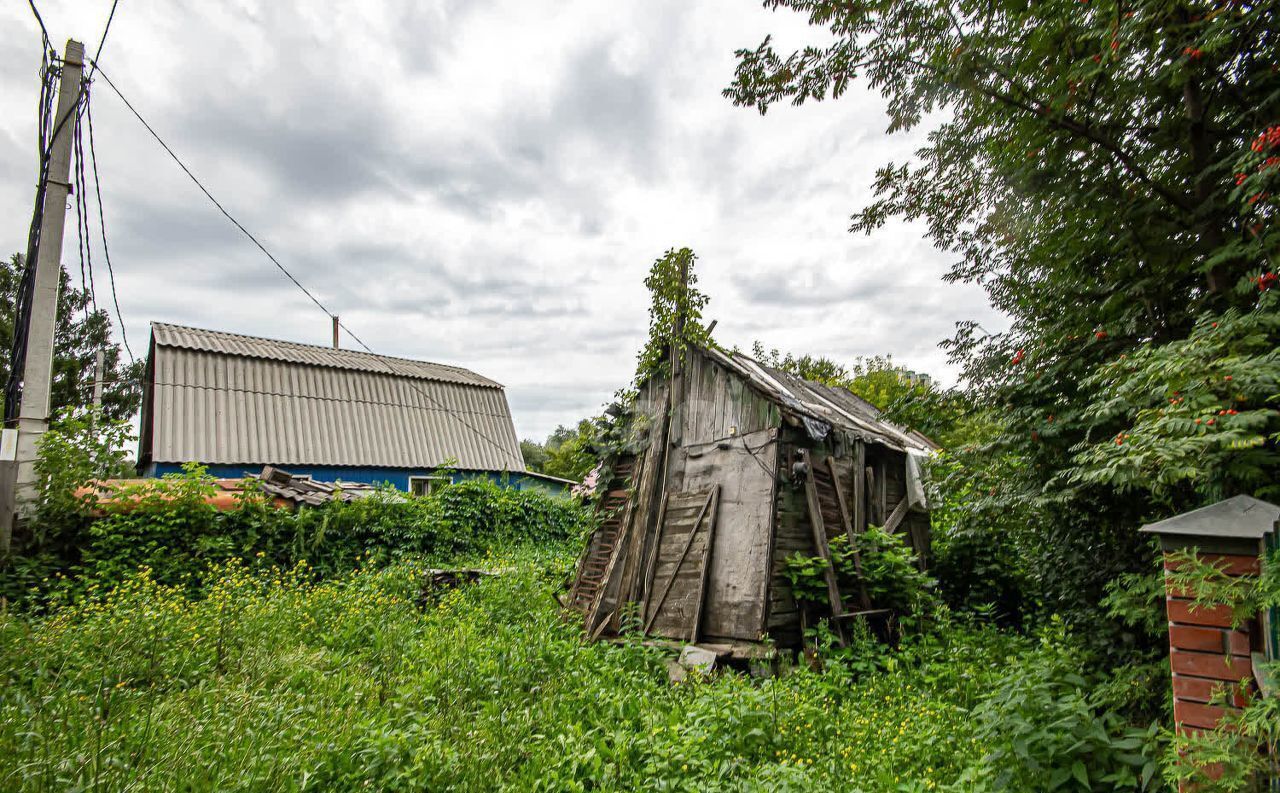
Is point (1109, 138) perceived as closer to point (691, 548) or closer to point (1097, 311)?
point (1097, 311)

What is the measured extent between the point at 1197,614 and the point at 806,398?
6902 millimetres

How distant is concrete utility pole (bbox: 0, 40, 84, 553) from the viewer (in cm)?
703

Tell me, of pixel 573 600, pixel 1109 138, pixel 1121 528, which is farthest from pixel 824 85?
pixel 573 600

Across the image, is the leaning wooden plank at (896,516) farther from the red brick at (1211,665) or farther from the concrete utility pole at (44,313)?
the concrete utility pole at (44,313)

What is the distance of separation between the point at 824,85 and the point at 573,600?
7.21 metres

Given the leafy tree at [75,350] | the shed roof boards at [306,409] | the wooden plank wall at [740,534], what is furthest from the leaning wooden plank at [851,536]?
the leafy tree at [75,350]

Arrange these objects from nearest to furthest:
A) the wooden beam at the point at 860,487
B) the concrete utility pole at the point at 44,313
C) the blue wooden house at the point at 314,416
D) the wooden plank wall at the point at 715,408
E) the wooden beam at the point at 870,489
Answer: the concrete utility pole at the point at 44,313 < the wooden plank wall at the point at 715,408 < the wooden beam at the point at 860,487 < the wooden beam at the point at 870,489 < the blue wooden house at the point at 314,416

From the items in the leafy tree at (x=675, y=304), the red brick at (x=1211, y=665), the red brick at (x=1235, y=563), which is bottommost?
the red brick at (x=1211, y=665)

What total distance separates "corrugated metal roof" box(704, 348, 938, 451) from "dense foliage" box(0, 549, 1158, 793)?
2.67 metres

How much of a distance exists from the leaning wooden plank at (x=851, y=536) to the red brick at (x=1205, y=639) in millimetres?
4887

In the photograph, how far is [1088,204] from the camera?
3.82m

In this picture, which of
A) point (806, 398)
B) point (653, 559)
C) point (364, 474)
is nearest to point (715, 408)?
point (806, 398)

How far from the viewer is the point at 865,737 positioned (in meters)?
4.06

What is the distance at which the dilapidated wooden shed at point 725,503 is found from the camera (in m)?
6.89
